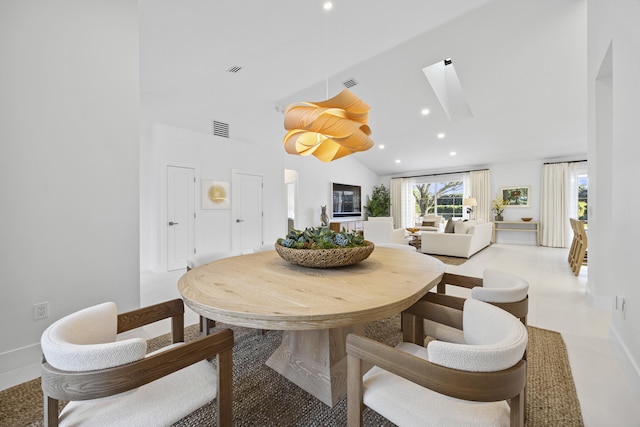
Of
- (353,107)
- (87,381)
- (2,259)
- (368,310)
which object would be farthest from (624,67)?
(2,259)

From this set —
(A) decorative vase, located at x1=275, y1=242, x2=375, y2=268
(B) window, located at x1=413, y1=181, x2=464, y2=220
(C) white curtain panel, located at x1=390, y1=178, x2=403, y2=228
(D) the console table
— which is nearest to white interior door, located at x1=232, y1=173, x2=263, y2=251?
(A) decorative vase, located at x1=275, y1=242, x2=375, y2=268

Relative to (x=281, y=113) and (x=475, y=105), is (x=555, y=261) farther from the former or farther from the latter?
(x=281, y=113)

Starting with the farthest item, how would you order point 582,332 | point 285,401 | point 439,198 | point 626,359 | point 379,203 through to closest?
1. point 379,203
2. point 439,198
3. point 582,332
4. point 626,359
5. point 285,401

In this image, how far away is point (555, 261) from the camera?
5074mm

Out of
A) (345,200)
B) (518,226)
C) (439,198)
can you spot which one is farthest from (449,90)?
(518,226)

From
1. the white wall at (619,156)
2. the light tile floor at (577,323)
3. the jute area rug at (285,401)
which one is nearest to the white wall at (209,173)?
the light tile floor at (577,323)

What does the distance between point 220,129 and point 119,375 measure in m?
5.14

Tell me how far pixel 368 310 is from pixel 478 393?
1.26 feet

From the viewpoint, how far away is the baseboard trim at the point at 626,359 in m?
1.54

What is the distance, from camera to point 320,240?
1.63 meters

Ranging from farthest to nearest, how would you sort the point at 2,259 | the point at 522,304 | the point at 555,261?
the point at 555,261, the point at 2,259, the point at 522,304

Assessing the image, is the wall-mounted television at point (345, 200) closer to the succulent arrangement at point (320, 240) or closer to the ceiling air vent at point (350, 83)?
the ceiling air vent at point (350, 83)

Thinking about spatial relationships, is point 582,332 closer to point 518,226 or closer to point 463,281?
point 463,281

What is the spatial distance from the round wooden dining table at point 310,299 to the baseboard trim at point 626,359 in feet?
4.06
